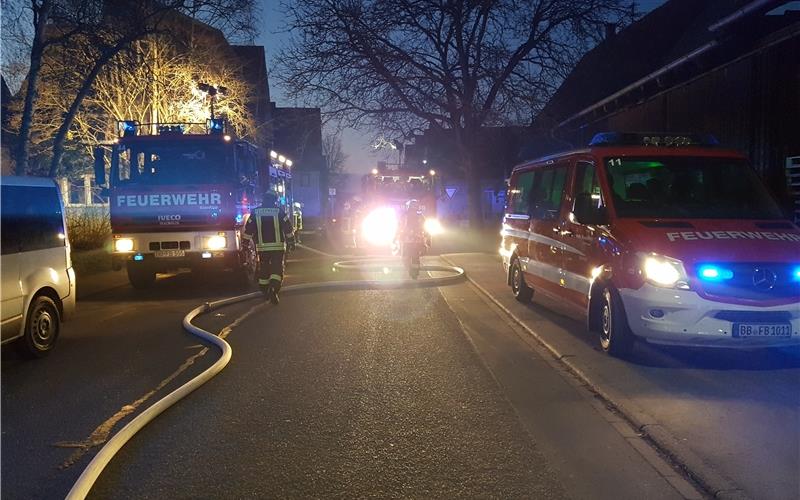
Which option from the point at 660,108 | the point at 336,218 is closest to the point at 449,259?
the point at 660,108

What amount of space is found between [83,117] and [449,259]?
1559 centimetres

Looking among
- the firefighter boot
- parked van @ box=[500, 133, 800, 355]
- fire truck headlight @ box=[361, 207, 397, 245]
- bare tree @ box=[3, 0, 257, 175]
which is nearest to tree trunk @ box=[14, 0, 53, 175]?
bare tree @ box=[3, 0, 257, 175]

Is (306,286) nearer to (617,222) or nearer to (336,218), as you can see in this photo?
(617,222)

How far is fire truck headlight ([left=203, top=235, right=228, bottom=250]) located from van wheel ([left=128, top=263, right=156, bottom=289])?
1335 mm

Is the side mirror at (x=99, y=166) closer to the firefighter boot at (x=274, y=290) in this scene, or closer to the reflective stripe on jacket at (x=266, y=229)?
the reflective stripe on jacket at (x=266, y=229)

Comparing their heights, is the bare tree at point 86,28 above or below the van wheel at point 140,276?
above

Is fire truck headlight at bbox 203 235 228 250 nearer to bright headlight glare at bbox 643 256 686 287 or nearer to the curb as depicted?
the curb

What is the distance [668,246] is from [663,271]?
25 centimetres

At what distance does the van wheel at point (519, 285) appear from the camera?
11.5 meters

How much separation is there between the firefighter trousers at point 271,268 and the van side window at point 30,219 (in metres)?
3.50

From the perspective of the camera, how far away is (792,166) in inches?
473

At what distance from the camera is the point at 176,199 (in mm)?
12633

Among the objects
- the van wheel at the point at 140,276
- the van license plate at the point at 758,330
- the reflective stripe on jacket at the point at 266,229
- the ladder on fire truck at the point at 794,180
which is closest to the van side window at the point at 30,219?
the reflective stripe on jacket at the point at 266,229

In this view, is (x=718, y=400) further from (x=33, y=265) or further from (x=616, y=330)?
(x=33, y=265)
